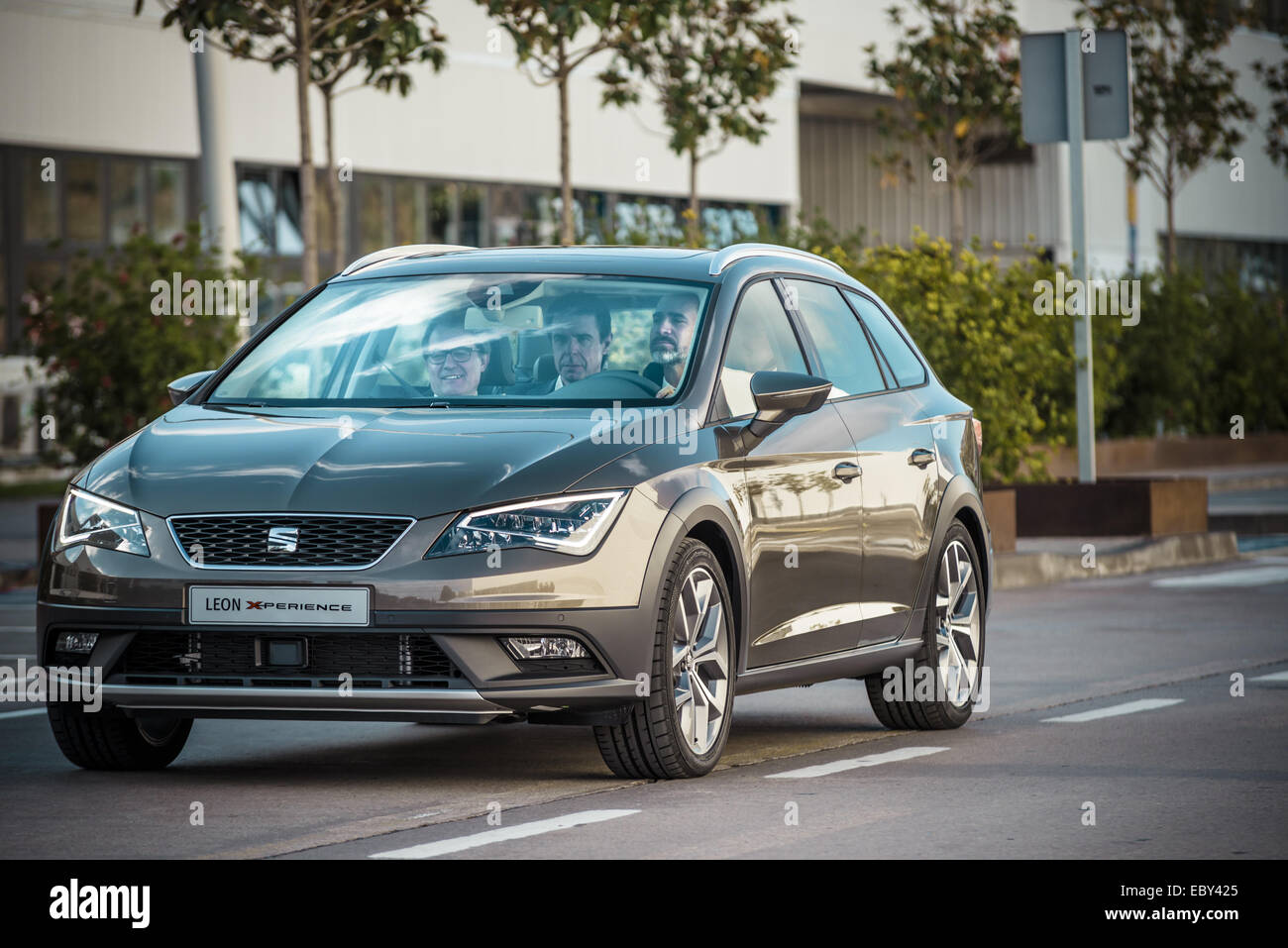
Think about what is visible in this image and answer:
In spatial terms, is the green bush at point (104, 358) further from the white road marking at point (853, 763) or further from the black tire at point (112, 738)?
the white road marking at point (853, 763)

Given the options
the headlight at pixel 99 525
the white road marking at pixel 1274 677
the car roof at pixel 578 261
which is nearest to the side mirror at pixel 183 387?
the car roof at pixel 578 261

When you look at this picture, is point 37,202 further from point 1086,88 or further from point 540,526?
point 540,526

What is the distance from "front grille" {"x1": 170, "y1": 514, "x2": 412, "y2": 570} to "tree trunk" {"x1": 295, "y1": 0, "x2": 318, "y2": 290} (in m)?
10.8

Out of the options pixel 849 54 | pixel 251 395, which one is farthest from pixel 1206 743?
pixel 849 54

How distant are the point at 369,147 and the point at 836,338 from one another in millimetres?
27735

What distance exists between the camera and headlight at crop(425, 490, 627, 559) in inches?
304

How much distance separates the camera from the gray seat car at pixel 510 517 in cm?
774

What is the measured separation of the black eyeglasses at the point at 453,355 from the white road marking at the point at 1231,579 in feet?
32.6

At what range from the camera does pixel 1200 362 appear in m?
33.7

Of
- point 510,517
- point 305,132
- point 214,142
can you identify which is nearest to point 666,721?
point 510,517

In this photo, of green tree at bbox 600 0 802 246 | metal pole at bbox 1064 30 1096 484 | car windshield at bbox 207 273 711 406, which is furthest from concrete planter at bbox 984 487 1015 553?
car windshield at bbox 207 273 711 406

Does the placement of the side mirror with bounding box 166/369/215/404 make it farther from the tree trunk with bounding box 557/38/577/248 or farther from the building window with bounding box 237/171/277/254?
the building window with bounding box 237/171/277/254
